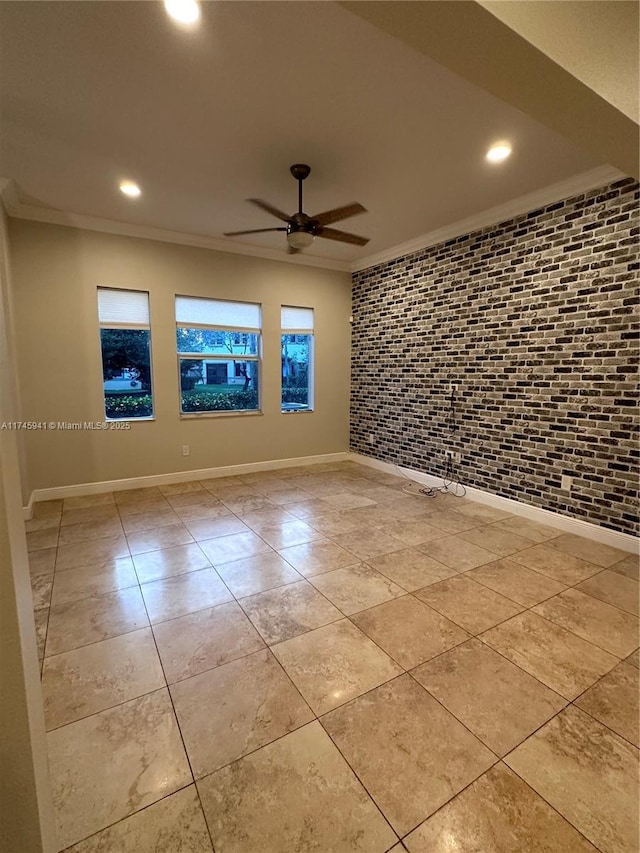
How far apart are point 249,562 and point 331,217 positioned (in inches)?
105

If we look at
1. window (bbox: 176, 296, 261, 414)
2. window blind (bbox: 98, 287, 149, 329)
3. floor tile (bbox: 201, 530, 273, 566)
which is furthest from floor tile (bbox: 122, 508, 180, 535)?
window blind (bbox: 98, 287, 149, 329)

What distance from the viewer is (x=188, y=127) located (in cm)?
255

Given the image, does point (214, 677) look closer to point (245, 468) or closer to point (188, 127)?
point (188, 127)

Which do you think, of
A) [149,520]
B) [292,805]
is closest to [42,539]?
[149,520]

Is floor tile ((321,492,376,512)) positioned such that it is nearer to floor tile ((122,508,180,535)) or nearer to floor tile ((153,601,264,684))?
floor tile ((122,508,180,535))

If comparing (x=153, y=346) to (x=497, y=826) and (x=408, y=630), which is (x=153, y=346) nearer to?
(x=408, y=630)

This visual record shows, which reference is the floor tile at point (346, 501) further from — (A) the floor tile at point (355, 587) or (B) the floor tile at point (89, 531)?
(B) the floor tile at point (89, 531)

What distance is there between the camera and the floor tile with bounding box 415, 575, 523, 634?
86.6 inches

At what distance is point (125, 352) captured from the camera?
4484 mm

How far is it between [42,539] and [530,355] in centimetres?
452

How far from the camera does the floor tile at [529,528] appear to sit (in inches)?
130

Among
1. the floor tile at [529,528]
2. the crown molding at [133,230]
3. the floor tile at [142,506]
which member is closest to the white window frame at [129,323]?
the crown molding at [133,230]

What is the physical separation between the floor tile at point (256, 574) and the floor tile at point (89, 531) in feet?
4.12

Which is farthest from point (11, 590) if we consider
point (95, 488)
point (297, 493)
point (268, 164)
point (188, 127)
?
point (95, 488)
